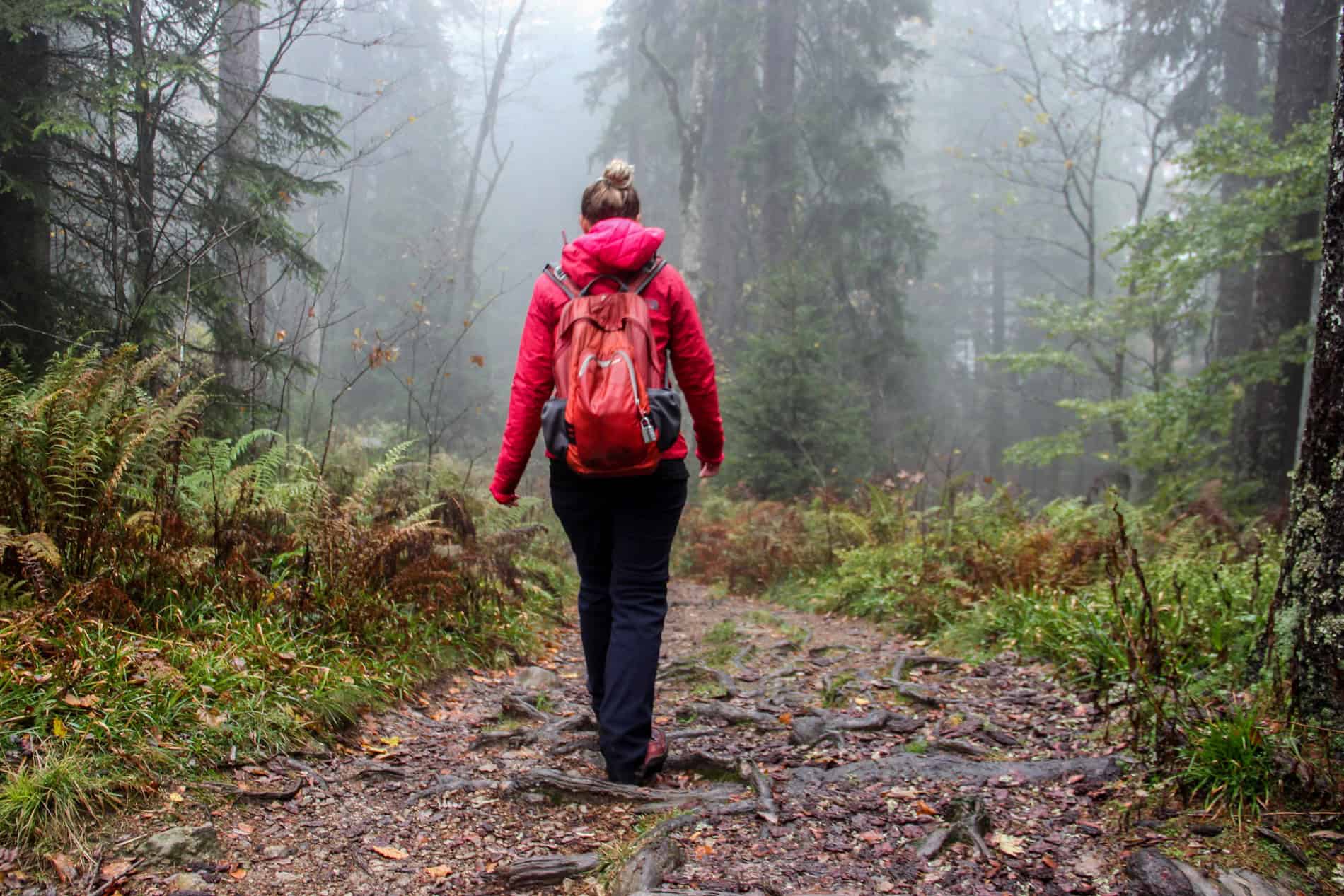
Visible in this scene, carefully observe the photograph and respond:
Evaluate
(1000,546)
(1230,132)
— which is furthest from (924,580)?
(1230,132)

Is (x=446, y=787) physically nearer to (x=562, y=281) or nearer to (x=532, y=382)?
(x=532, y=382)

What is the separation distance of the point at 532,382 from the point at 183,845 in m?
1.77

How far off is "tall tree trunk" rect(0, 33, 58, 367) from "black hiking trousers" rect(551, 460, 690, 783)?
200 inches

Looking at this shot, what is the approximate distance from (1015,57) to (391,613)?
41.1m

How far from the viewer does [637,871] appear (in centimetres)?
225

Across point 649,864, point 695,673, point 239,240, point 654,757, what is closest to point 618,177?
point 654,757

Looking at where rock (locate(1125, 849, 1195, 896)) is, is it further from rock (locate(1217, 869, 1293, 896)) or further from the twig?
the twig

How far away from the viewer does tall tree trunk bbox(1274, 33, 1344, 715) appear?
2.55 meters

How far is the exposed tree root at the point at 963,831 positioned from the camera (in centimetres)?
240

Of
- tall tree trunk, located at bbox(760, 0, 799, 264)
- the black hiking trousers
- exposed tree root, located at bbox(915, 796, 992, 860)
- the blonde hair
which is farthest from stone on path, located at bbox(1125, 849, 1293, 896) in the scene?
tall tree trunk, located at bbox(760, 0, 799, 264)

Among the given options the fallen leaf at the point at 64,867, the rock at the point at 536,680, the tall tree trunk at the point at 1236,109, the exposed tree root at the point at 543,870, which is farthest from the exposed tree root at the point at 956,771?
the tall tree trunk at the point at 1236,109

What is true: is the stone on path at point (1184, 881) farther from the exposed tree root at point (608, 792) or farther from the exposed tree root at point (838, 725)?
the exposed tree root at point (838, 725)

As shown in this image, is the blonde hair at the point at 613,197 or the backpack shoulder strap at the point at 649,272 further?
the blonde hair at the point at 613,197

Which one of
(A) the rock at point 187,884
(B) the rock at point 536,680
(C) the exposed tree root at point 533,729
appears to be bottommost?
(B) the rock at point 536,680
